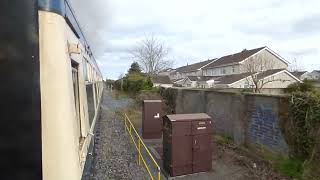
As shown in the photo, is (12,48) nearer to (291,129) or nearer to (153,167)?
(153,167)

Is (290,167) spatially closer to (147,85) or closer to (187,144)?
(187,144)

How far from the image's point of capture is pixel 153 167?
27.6ft

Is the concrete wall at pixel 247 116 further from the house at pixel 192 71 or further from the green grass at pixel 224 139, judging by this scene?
the house at pixel 192 71

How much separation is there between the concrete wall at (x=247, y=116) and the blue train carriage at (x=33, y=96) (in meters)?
7.84

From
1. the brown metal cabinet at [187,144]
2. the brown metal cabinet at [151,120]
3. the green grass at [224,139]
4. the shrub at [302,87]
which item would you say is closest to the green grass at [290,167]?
the brown metal cabinet at [187,144]

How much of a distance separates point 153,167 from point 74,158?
6563mm

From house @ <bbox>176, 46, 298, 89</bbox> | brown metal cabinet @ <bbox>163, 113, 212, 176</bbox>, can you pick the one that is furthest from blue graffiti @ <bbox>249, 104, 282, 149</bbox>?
house @ <bbox>176, 46, 298, 89</bbox>

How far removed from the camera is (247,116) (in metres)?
10.2

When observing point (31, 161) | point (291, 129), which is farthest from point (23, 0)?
point (291, 129)

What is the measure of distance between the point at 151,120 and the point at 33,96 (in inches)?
424

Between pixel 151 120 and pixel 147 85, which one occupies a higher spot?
pixel 147 85

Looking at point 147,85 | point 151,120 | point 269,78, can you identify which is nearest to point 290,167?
point 151,120

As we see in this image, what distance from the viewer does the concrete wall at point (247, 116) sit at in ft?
29.1

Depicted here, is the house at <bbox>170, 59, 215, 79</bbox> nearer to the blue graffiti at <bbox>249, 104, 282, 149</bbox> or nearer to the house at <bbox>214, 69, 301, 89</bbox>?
the house at <bbox>214, 69, 301, 89</bbox>
